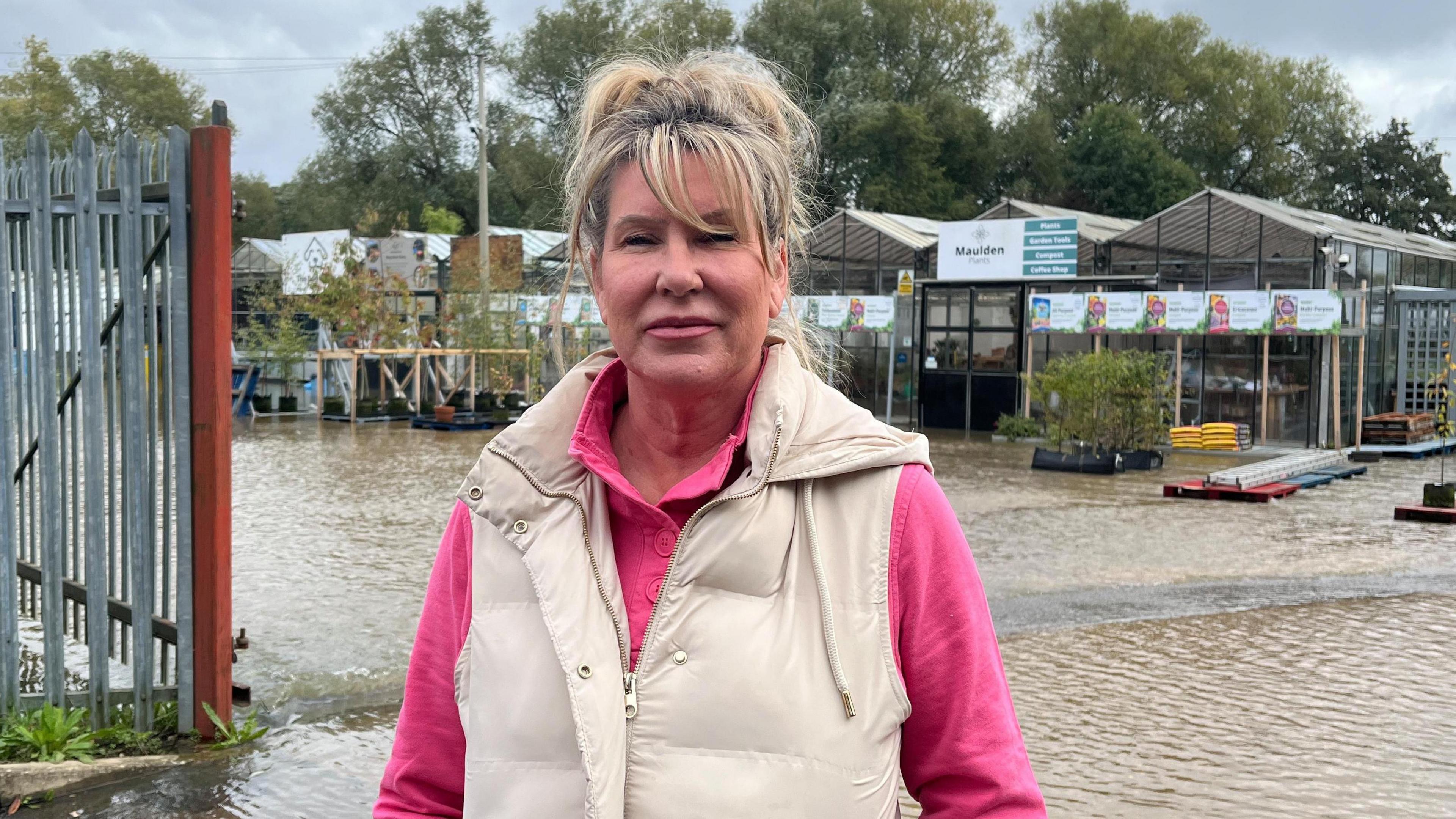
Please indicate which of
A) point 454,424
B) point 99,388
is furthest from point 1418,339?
point 99,388

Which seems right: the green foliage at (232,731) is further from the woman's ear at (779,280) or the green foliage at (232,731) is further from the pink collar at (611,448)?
the woman's ear at (779,280)

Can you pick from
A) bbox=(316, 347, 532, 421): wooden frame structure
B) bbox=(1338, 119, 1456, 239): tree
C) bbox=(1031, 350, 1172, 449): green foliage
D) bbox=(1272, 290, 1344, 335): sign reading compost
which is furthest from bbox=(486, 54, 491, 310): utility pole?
bbox=(1338, 119, 1456, 239): tree

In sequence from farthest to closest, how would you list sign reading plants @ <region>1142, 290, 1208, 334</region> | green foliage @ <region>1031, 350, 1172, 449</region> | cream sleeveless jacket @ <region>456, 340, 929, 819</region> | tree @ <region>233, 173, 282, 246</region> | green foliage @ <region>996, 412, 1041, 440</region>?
tree @ <region>233, 173, 282, 246</region>
green foliage @ <region>996, 412, 1041, 440</region>
sign reading plants @ <region>1142, 290, 1208, 334</region>
green foliage @ <region>1031, 350, 1172, 449</region>
cream sleeveless jacket @ <region>456, 340, 929, 819</region>

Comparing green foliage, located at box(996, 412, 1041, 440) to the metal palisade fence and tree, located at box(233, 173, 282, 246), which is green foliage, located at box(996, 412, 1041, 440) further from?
tree, located at box(233, 173, 282, 246)

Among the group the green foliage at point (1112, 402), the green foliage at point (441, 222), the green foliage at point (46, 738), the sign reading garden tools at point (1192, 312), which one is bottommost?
the green foliage at point (46, 738)

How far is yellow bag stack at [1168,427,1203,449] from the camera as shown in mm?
21141

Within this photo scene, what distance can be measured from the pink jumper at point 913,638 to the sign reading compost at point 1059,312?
21.3 m

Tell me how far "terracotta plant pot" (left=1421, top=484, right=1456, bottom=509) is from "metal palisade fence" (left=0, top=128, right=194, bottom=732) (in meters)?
11.9

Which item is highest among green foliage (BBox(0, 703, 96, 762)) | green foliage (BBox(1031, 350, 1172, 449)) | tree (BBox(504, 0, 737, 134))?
tree (BBox(504, 0, 737, 134))

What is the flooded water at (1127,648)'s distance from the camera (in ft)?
16.5

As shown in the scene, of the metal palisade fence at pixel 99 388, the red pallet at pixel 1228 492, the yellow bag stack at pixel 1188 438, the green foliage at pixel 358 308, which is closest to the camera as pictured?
the metal palisade fence at pixel 99 388

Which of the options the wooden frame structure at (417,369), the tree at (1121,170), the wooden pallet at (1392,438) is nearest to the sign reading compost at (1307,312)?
the wooden pallet at (1392,438)

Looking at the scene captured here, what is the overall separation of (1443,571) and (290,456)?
1382 cm

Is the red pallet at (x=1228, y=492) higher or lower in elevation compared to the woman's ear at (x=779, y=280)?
lower
